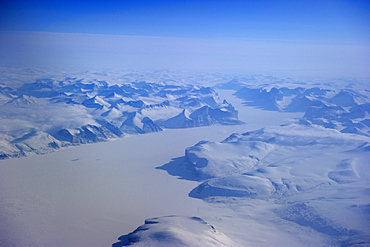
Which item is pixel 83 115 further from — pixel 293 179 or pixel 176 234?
pixel 176 234

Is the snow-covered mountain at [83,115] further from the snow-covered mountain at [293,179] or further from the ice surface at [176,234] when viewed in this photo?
the ice surface at [176,234]

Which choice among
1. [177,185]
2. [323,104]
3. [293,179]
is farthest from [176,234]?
[323,104]

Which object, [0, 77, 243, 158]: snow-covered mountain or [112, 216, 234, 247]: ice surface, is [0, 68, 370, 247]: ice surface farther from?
[0, 77, 243, 158]: snow-covered mountain

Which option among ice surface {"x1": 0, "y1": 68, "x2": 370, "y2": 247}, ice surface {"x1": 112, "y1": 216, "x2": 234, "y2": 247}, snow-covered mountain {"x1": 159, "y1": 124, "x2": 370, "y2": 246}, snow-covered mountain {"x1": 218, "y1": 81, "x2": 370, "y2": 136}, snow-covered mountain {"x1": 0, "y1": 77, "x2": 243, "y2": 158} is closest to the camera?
ice surface {"x1": 112, "y1": 216, "x2": 234, "y2": 247}

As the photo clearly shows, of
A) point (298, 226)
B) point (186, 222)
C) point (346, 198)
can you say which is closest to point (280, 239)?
point (298, 226)

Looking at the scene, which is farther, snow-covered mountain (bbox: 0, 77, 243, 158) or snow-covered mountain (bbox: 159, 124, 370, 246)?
snow-covered mountain (bbox: 0, 77, 243, 158)

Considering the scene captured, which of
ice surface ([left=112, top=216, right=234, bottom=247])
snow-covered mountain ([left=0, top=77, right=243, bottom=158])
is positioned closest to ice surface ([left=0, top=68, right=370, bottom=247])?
ice surface ([left=112, top=216, right=234, bottom=247])

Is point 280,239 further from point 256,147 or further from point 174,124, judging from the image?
point 174,124

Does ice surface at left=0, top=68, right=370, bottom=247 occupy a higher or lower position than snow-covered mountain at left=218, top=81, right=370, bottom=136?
lower
